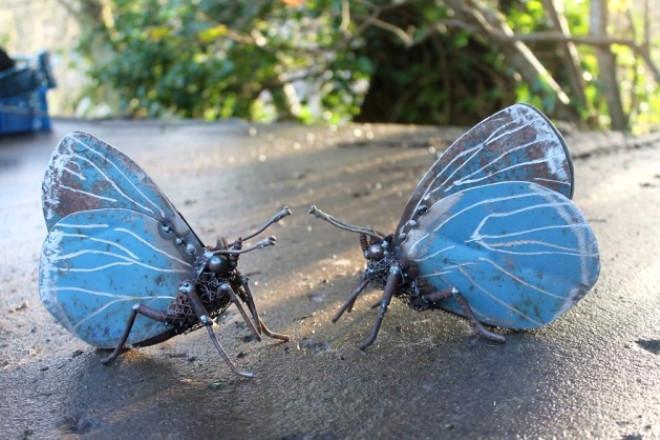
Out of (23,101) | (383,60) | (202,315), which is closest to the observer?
(202,315)

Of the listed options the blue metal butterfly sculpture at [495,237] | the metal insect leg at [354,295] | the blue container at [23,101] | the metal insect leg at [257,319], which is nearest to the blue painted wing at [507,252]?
the blue metal butterfly sculpture at [495,237]

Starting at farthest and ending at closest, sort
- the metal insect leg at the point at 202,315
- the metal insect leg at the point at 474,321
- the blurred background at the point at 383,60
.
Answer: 1. the blurred background at the point at 383,60
2. the metal insect leg at the point at 474,321
3. the metal insect leg at the point at 202,315

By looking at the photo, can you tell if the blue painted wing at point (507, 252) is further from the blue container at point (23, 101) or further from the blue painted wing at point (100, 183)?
the blue container at point (23, 101)

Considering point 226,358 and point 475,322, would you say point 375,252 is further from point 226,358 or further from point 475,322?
point 226,358

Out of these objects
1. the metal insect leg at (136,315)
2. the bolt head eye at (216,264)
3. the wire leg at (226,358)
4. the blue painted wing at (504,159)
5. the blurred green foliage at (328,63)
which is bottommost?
the blurred green foliage at (328,63)

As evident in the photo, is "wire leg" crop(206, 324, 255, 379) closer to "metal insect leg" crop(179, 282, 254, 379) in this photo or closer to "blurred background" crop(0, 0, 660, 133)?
"metal insect leg" crop(179, 282, 254, 379)

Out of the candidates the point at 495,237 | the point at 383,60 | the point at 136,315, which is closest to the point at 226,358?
the point at 136,315
